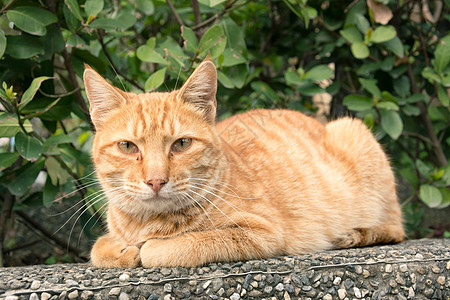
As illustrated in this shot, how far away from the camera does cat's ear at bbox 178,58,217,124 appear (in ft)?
8.21

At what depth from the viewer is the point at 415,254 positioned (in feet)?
8.64

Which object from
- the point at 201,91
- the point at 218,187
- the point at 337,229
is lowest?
the point at 337,229

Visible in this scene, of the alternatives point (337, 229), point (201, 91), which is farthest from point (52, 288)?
point (337, 229)

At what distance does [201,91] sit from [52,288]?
127 cm

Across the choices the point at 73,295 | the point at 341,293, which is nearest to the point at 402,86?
the point at 341,293

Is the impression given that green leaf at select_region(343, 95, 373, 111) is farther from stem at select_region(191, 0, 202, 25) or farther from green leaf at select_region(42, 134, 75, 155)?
green leaf at select_region(42, 134, 75, 155)

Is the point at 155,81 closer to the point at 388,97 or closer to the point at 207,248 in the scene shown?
the point at 207,248

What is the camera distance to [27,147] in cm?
274

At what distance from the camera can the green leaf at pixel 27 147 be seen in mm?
2711

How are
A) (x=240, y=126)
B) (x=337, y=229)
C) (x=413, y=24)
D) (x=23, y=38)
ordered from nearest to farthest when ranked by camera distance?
(x=23, y=38)
(x=337, y=229)
(x=240, y=126)
(x=413, y=24)

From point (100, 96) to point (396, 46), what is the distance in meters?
2.51

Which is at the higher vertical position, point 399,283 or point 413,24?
point 413,24

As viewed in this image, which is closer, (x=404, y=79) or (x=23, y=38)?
(x=23, y=38)

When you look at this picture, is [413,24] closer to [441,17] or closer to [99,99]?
[441,17]
